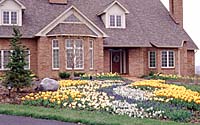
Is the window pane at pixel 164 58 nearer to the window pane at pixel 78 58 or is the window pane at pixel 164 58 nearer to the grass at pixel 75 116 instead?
the window pane at pixel 78 58

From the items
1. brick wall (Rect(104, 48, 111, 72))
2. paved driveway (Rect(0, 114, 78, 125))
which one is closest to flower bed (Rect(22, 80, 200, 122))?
paved driveway (Rect(0, 114, 78, 125))

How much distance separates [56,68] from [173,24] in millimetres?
13258

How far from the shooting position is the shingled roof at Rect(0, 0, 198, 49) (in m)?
32.3

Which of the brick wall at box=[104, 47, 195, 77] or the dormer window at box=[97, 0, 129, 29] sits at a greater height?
the dormer window at box=[97, 0, 129, 29]

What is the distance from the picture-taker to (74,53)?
99.9 feet

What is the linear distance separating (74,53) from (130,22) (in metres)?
7.93

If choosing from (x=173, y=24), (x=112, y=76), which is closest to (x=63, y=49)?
(x=112, y=76)

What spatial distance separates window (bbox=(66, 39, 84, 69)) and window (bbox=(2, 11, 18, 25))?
15.0 ft

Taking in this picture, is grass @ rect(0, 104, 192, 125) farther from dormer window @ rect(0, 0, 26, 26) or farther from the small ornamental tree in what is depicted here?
dormer window @ rect(0, 0, 26, 26)

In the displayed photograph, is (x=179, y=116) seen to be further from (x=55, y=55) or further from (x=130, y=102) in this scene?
(x=55, y=55)

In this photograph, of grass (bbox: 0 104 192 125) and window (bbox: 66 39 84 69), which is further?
window (bbox: 66 39 84 69)

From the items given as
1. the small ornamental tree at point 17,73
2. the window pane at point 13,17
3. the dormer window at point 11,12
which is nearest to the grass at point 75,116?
the small ornamental tree at point 17,73

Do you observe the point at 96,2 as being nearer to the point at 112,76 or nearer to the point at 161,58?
the point at 161,58

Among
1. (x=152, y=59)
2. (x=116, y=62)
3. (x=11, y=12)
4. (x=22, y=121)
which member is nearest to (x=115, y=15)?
(x=116, y=62)
